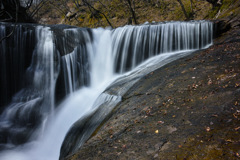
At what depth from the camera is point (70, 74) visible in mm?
10016

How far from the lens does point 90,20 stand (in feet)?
79.6

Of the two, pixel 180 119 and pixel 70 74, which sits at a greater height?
pixel 180 119

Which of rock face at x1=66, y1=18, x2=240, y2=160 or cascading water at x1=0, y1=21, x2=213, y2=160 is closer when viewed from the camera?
rock face at x1=66, y1=18, x2=240, y2=160

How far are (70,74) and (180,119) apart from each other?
7663 mm

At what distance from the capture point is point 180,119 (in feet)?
11.6

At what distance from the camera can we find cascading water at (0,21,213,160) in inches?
275

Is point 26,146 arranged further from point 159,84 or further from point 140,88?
point 159,84

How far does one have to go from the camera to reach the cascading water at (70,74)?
6991 mm

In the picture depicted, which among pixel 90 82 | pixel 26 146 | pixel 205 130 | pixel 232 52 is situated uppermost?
pixel 232 52

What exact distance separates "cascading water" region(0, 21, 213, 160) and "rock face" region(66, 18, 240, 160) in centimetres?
127

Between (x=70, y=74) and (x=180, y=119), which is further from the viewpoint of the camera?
(x=70, y=74)

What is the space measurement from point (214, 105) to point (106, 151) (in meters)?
2.30

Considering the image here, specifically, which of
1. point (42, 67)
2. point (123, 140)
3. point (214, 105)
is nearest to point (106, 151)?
point (123, 140)

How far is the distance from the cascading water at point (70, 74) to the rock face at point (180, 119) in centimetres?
127
